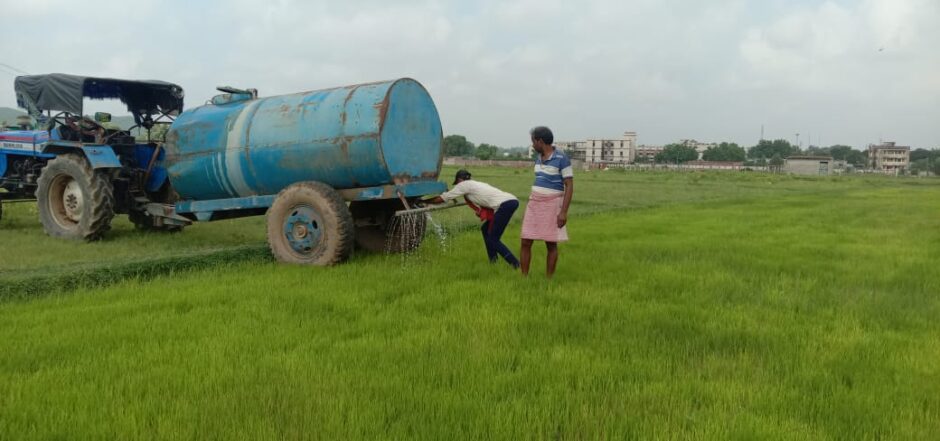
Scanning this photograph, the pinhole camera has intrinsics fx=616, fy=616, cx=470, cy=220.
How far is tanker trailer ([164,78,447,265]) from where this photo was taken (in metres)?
6.82

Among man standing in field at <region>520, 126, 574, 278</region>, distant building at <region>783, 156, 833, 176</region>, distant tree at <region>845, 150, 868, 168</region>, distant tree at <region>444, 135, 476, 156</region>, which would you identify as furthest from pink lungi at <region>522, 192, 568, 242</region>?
distant tree at <region>845, 150, 868, 168</region>

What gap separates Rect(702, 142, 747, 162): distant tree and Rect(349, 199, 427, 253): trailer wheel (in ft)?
445

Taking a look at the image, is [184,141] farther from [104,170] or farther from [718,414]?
[718,414]

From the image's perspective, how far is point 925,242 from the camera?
1056 cm

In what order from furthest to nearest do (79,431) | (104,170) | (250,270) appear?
(104,170) < (250,270) < (79,431)

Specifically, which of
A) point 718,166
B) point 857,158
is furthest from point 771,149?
point 718,166

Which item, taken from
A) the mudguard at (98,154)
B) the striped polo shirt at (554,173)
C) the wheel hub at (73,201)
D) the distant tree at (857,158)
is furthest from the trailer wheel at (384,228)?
the distant tree at (857,158)

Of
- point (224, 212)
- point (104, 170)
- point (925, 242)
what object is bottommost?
point (925, 242)

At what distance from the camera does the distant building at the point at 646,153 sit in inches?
6038

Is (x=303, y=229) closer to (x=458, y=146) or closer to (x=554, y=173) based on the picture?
(x=554, y=173)

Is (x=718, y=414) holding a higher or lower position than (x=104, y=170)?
lower

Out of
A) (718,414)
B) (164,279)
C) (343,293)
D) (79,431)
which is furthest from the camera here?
(164,279)

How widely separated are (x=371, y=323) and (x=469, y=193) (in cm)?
268

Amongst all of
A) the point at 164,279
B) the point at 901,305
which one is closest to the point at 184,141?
the point at 164,279
